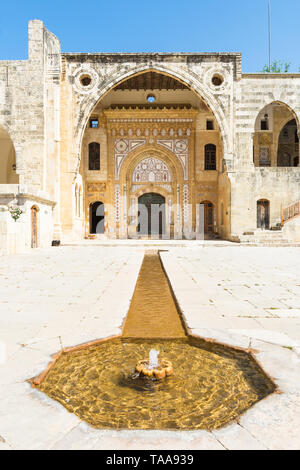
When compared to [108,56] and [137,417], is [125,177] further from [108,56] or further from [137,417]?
[137,417]

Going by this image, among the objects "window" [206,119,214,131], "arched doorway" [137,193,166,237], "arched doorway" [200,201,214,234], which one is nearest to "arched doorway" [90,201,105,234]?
"arched doorway" [137,193,166,237]

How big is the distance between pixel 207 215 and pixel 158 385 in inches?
743

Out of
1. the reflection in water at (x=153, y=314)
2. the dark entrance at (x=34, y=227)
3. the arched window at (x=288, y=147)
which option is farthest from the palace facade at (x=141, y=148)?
the reflection in water at (x=153, y=314)

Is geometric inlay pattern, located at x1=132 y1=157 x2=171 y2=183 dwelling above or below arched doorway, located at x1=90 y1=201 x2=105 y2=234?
above

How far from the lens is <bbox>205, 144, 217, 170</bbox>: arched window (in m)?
20.3

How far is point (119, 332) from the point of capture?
2699 mm

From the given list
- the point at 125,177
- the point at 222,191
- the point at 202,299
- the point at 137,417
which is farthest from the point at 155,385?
the point at 125,177

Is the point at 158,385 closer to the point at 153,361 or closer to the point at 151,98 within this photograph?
the point at 153,361

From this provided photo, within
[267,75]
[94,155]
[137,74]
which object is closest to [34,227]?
[94,155]

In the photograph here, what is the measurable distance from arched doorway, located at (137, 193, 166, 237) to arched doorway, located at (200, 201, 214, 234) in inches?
99.3

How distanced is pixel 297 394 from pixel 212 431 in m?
0.59

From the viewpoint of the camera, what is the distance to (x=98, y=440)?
1.27m

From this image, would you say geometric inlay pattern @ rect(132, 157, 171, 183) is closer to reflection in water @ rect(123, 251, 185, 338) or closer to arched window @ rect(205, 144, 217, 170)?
arched window @ rect(205, 144, 217, 170)

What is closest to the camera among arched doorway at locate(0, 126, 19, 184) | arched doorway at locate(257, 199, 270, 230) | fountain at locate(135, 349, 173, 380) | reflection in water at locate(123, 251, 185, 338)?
fountain at locate(135, 349, 173, 380)
